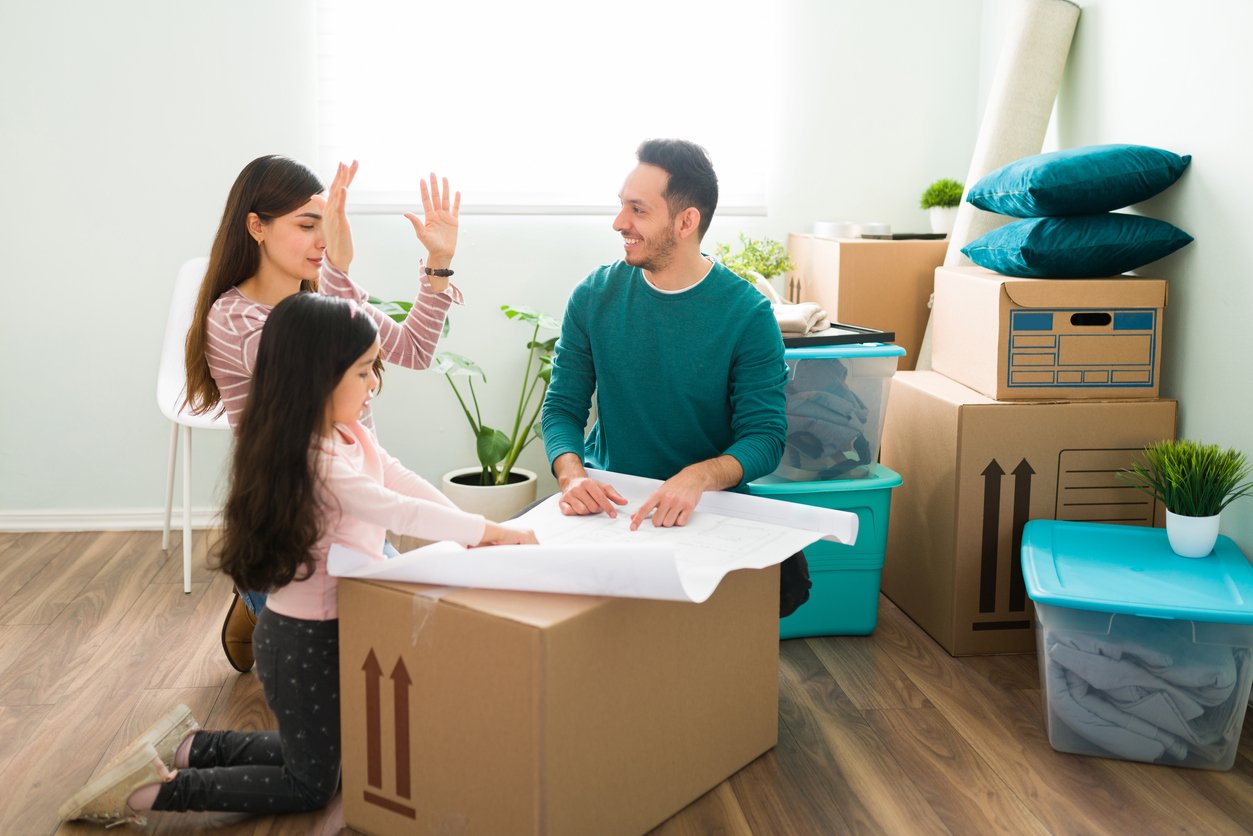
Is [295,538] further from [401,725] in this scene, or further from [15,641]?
[15,641]

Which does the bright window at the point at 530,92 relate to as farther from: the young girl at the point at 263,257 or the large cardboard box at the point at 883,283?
the young girl at the point at 263,257

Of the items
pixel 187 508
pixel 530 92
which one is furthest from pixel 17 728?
pixel 530 92

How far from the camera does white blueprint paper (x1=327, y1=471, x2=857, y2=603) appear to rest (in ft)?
4.92

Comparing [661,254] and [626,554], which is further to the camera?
[661,254]

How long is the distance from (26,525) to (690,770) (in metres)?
2.43

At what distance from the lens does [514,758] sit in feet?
4.87

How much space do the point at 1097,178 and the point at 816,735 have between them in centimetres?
120

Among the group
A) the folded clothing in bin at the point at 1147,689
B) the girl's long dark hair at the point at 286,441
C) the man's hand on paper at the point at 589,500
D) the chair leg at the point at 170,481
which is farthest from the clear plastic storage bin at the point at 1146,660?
the chair leg at the point at 170,481

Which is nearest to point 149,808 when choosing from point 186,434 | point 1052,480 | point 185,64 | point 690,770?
point 690,770

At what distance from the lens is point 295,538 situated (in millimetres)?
1533

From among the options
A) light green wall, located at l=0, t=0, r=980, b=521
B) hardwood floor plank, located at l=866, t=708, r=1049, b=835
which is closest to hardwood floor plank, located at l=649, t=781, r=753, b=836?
hardwood floor plank, located at l=866, t=708, r=1049, b=835

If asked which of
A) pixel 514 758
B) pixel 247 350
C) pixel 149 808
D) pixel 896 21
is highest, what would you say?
pixel 896 21

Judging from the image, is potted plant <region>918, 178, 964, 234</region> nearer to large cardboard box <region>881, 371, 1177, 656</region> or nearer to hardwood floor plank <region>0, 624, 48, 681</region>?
large cardboard box <region>881, 371, 1177, 656</region>

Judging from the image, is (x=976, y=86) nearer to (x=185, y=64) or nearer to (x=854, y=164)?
(x=854, y=164)
